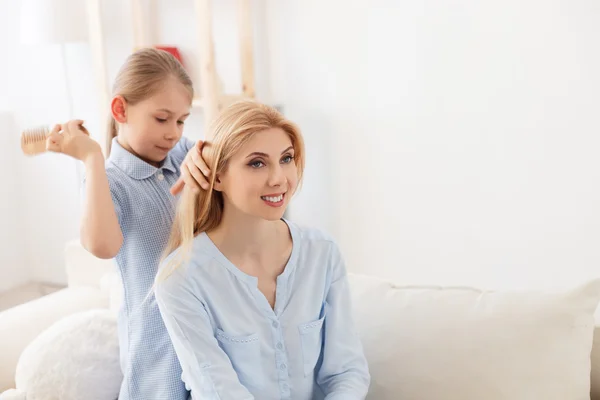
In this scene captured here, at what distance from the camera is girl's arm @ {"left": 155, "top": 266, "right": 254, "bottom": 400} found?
1190 millimetres

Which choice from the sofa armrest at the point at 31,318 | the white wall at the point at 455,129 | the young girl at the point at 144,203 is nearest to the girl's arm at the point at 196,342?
the young girl at the point at 144,203

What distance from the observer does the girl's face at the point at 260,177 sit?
3.94ft

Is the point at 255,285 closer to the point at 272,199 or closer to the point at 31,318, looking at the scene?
the point at 272,199

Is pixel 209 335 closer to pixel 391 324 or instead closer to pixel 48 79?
pixel 391 324

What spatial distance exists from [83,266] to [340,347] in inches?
44.1

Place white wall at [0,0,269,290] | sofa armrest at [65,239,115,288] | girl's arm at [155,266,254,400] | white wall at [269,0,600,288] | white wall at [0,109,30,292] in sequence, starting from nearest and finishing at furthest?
girl's arm at [155,266,254,400], sofa armrest at [65,239,115,288], white wall at [269,0,600,288], white wall at [0,0,269,290], white wall at [0,109,30,292]

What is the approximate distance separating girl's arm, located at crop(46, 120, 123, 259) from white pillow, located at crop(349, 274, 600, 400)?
1.78 feet

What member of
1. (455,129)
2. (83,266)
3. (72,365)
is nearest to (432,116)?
(455,129)

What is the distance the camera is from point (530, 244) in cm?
242

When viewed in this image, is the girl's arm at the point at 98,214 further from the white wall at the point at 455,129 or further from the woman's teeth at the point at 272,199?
the white wall at the point at 455,129

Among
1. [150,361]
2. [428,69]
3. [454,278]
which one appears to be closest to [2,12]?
→ [428,69]

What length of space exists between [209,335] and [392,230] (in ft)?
5.11

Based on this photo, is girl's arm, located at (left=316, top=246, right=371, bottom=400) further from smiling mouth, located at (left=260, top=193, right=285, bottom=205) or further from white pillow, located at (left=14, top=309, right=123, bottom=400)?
white pillow, located at (left=14, top=309, right=123, bottom=400)

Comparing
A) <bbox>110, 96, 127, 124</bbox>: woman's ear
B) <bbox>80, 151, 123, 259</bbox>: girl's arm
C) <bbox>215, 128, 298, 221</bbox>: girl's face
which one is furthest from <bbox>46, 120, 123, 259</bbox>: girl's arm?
<bbox>215, 128, 298, 221</bbox>: girl's face
